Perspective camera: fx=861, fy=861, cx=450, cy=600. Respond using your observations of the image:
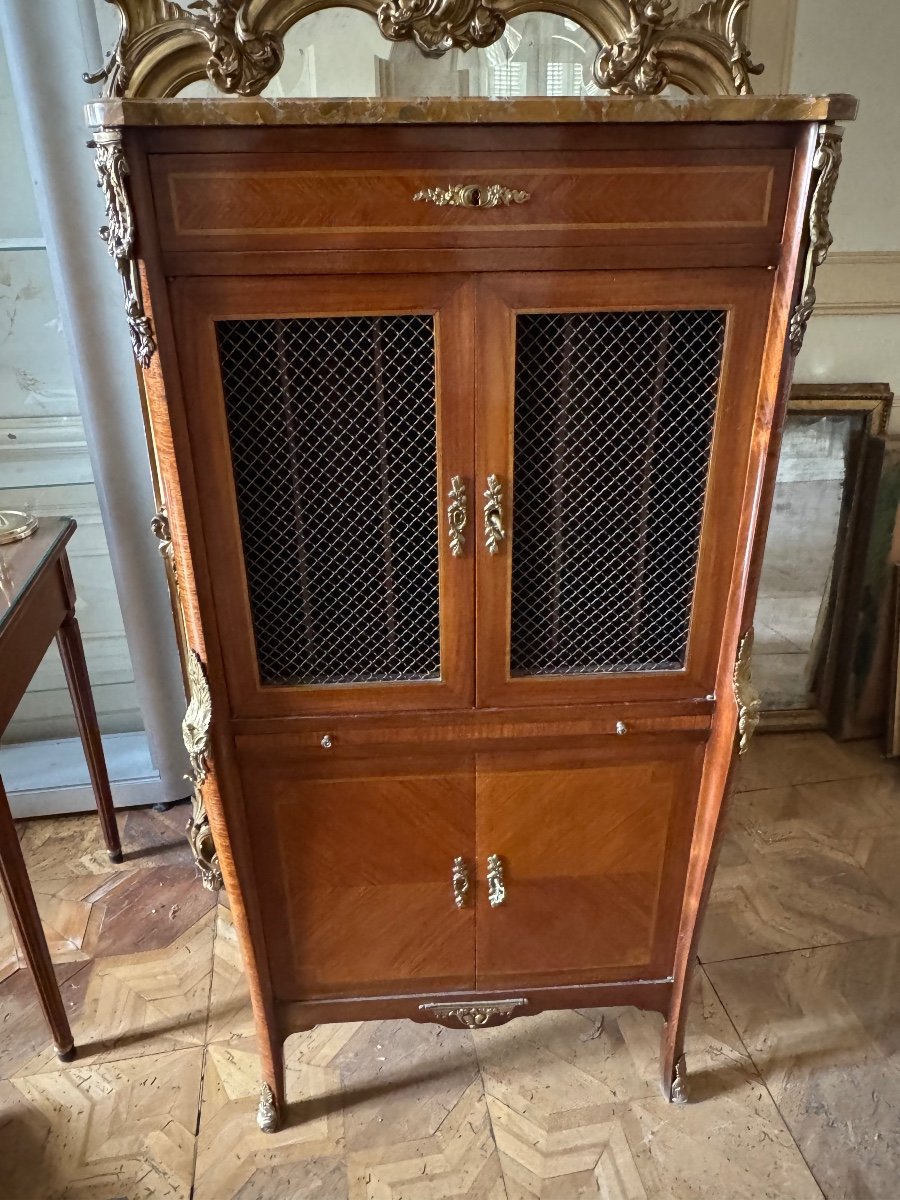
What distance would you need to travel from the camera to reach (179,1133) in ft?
4.20

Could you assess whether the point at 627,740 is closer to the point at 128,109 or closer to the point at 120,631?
the point at 128,109

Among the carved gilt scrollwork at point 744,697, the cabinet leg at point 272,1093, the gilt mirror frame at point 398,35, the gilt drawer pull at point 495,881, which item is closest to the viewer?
the gilt mirror frame at point 398,35

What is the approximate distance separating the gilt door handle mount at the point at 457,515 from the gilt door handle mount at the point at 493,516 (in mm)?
25

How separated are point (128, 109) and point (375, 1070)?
4.40ft

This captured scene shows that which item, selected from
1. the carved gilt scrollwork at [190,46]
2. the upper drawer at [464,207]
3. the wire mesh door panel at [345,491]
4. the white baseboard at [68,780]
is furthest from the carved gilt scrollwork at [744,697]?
the white baseboard at [68,780]

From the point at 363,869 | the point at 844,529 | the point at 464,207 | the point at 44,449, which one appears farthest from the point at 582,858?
the point at 44,449

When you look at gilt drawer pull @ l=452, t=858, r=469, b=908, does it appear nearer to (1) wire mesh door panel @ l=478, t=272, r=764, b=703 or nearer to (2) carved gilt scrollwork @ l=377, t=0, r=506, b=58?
(1) wire mesh door panel @ l=478, t=272, r=764, b=703

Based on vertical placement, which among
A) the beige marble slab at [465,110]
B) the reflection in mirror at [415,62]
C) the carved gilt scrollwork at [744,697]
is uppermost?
the reflection in mirror at [415,62]

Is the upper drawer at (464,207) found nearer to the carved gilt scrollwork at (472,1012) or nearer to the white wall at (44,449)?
the white wall at (44,449)

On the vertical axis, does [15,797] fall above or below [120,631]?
below

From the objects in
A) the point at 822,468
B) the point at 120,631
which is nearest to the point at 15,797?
the point at 120,631

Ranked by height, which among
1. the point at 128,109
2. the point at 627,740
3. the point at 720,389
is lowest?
the point at 627,740

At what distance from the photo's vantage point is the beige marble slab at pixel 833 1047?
124cm

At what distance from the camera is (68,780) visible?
1.87m
